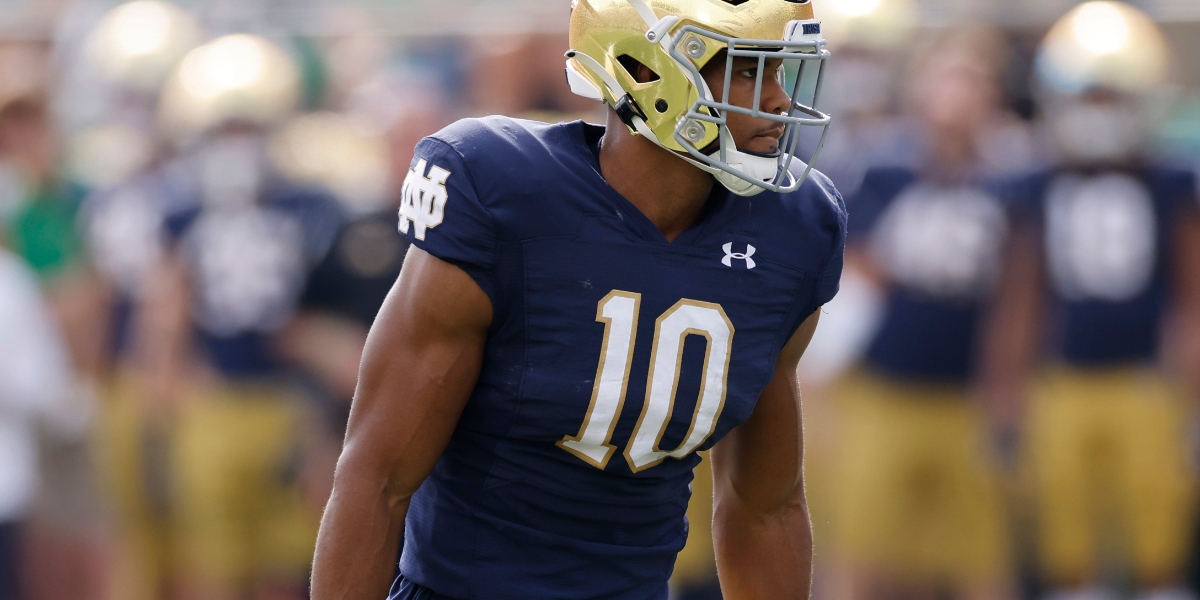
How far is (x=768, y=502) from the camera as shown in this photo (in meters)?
2.45

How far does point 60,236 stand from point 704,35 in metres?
4.34

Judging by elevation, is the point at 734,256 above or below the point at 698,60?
below

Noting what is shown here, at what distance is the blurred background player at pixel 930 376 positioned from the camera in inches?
206

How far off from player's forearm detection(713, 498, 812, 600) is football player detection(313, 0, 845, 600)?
0.21m

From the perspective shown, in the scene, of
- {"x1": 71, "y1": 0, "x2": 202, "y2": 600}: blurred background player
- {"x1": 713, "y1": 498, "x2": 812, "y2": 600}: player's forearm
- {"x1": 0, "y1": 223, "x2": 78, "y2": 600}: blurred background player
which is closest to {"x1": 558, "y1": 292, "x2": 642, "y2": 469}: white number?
{"x1": 713, "y1": 498, "x2": 812, "y2": 600}: player's forearm

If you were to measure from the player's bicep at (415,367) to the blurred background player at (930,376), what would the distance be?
341 cm

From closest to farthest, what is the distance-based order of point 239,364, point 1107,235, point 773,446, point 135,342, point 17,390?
1. point 773,446
2. point 17,390
3. point 1107,235
4. point 239,364
5. point 135,342

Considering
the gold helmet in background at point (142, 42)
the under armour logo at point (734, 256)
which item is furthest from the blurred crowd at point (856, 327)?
the under armour logo at point (734, 256)

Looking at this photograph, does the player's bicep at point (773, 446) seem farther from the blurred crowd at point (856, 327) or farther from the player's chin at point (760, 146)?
the blurred crowd at point (856, 327)

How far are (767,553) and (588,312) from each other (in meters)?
0.61

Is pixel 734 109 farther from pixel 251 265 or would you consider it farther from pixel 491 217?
pixel 251 265

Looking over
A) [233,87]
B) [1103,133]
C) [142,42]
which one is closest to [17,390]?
[233,87]

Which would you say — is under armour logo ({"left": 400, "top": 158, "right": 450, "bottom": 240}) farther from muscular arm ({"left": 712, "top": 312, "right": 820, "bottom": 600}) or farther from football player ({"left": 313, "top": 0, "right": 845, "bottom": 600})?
muscular arm ({"left": 712, "top": 312, "right": 820, "bottom": 600})

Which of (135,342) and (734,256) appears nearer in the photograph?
(734,256)
